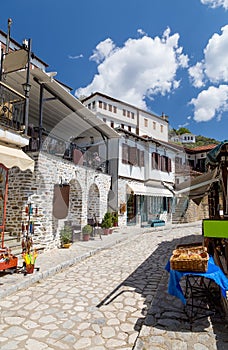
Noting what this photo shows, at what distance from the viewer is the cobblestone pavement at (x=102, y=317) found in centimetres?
379

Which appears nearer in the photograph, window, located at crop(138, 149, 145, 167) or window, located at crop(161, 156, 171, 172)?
window, located at crop(138, 149, 145, 167)

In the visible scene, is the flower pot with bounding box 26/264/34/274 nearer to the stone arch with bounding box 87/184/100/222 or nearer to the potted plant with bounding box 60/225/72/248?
the potted plant with bounding box 60/225/72/248

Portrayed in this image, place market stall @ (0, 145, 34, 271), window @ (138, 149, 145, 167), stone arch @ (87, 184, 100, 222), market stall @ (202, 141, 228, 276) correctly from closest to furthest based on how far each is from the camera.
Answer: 1. market stall @ (202, 141, 228, 276)
2. market stall @ (0, 145, 34, 271)
3. stone arch @ (87, 184, 100, 222)
4. window @ (138, 149, 145, 167)

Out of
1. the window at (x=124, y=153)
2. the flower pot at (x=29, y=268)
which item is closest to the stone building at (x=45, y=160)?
the flower pot at (x=29, y=268)

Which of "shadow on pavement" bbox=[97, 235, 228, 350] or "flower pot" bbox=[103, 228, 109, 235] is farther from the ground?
"flower pot" bbox=[103, 228, 109, 235]

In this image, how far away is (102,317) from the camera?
15.5ft

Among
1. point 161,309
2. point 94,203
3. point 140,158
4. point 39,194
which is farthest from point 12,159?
point 140,158

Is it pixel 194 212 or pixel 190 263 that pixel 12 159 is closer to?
pixel 190 263

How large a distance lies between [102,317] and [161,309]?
1.26m

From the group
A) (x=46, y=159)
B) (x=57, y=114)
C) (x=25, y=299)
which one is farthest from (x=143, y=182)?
(x=25, y=299)

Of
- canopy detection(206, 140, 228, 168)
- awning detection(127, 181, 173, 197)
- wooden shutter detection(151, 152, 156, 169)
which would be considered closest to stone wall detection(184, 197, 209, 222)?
awning detection(127, 181, 173, 197)

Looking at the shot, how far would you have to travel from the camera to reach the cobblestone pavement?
3795 mm

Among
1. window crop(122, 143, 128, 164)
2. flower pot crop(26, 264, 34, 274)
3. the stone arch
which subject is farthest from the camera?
window crop(122, 143, 128, 164)

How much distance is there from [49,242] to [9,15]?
38.1 ft
